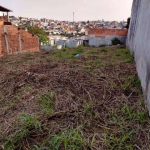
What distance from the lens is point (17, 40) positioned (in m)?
11.0

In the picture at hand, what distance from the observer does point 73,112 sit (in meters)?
2.02

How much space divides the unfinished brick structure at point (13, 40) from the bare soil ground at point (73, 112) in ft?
23.0

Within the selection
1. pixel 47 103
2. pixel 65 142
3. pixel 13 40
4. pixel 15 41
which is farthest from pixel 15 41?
pixel 65 142

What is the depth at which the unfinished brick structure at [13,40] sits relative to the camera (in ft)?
31.2

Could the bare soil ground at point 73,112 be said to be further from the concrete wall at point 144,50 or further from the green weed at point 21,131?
the concrete wall at point 144,50

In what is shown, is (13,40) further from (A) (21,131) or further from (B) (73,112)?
(A) (21,131)

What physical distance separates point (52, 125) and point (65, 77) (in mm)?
1378

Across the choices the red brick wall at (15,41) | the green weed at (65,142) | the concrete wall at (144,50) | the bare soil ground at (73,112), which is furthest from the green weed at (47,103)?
the red brick wall at (15,41)

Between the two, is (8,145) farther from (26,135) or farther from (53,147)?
(53,147)

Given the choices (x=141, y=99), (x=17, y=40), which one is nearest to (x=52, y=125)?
(x=141, y=99)

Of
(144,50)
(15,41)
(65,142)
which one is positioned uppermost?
(144,50)

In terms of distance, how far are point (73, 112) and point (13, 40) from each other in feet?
33.0

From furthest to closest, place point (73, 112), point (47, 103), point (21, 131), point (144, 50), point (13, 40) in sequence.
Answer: point (13, 40)
point (144, 50)
point (47, 103)
point (73, 112)
point (21, 131)

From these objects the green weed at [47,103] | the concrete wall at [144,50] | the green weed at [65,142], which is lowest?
the green weed at [65,142]
